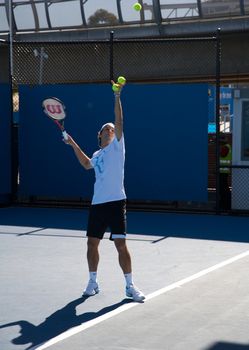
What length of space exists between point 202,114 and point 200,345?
874cm

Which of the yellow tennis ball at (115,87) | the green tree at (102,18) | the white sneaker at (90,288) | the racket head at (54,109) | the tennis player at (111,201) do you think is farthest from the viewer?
the green tree at (102,18)

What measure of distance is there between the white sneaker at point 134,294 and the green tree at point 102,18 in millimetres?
14991

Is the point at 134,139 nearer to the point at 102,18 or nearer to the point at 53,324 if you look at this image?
the point at 102,18

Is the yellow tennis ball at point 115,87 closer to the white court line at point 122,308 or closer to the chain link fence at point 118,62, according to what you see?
the white court line at point 122,308

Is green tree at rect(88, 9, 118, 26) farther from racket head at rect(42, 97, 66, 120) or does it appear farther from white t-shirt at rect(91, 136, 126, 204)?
white t-shirt at rect(91, 136, 126, 204)

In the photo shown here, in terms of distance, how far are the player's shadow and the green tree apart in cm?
1513

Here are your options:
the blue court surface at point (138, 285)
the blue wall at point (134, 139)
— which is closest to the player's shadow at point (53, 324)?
the blue court surface at point (138, 285)

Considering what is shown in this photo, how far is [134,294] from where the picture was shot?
25.5ft

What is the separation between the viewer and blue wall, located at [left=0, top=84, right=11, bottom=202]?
52.2 ft

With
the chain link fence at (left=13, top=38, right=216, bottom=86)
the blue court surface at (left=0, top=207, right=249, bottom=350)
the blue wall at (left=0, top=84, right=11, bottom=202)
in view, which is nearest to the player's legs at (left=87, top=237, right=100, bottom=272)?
the blue court surface at (left=0, top=207, right=249, bottom=350)

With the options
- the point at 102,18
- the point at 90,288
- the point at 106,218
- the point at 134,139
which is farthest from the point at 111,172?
the point at 102,18

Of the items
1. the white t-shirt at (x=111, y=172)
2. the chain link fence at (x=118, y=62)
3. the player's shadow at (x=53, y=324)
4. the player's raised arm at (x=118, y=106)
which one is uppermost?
the chain link fence at (x=118, y=62)

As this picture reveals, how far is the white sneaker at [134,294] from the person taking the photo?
7.75 metres

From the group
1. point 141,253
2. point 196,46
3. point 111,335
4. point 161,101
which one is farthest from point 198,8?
point 111,335
